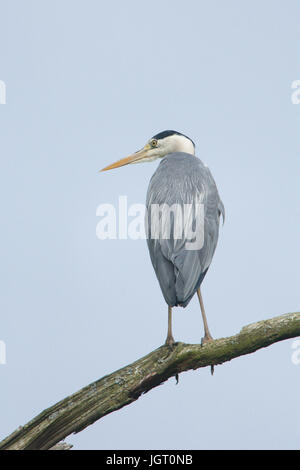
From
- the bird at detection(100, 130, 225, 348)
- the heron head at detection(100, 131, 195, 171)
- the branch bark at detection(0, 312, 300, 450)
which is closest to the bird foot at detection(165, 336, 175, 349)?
the bird at detection(100, 130, 225, 348)

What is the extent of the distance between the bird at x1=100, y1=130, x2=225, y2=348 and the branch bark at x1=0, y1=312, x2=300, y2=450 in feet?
0.74

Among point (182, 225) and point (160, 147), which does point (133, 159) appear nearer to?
point (160, 147)

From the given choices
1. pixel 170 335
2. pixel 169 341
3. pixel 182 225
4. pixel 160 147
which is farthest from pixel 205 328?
pixel 160 147

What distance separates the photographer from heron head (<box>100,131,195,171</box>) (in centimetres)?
863

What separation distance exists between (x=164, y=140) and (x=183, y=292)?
305cm

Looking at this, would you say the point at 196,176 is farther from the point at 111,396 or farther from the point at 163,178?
the point at 111,396

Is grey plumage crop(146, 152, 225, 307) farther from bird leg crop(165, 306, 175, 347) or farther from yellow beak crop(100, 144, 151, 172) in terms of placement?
yellow beak crop(100, 144, 151, 172)

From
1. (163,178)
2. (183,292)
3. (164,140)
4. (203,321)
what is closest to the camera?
(183,292)

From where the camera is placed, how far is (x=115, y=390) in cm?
593

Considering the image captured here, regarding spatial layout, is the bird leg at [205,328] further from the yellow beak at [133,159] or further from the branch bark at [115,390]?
the yellow beak at [133,159]

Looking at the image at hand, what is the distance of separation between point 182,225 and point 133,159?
2.47 metres
